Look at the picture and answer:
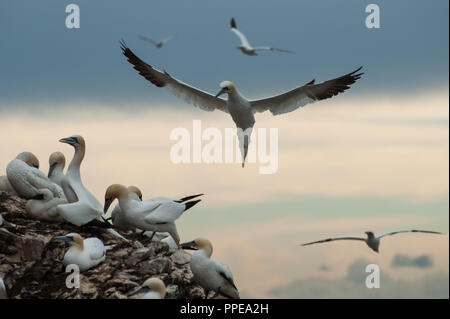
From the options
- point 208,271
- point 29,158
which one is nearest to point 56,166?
point 29,158

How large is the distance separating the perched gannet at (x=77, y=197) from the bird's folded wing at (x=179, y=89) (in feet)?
11.0

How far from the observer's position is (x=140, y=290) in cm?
1270

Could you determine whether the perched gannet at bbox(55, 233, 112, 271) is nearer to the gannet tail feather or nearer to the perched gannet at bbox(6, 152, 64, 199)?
the gannet tail feather

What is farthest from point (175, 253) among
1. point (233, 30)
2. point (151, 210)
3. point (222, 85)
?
point (233, 30)

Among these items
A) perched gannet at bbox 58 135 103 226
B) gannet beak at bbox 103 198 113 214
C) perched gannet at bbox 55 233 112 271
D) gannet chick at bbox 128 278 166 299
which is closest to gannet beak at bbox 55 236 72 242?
perched gannet at bbox 55 233 112 271

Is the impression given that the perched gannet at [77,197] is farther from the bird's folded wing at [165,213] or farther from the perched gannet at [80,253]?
the perched gannet at [80,253]

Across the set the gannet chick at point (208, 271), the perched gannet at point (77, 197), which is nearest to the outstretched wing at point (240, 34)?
the perched gannet at point (77, 197)

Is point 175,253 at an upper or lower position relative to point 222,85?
lower

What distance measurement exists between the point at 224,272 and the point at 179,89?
6865mm
